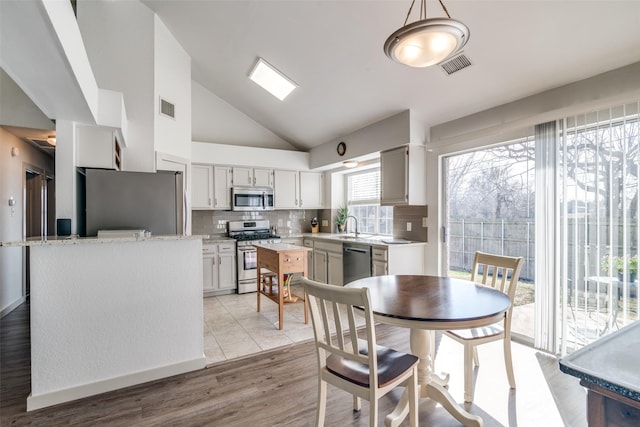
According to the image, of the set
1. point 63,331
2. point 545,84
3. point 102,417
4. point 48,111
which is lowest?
point 102,417

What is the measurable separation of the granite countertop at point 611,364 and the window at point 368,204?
406cm

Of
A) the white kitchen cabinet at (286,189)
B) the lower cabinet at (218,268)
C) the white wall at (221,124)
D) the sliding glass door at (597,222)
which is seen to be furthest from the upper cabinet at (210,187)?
the sliding glass door at (597,222)

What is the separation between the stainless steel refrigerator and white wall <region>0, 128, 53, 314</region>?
6.62 ft

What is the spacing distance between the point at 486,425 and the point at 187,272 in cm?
235

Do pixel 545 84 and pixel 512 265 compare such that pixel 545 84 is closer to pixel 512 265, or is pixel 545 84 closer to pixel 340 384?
pixel 512 265

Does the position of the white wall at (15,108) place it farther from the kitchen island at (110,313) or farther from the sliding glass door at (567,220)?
the sliding glass door at (567,220)

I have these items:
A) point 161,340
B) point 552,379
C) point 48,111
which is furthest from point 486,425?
point 48,111

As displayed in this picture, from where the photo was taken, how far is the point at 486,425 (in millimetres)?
1813

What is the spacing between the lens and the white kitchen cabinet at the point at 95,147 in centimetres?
284

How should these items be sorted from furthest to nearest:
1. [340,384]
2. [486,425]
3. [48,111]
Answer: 1. [48,111]
2. [486,425]
3. [340,384]

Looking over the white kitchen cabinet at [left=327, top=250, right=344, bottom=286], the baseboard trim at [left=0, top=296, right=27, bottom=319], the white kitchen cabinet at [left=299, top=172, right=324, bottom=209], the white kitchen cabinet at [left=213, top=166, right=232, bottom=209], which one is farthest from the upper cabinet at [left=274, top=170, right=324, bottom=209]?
the baseboard trim at [left=0, top=296, right=27, bottom=319]

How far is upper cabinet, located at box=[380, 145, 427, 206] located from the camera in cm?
384

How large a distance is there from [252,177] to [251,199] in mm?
404

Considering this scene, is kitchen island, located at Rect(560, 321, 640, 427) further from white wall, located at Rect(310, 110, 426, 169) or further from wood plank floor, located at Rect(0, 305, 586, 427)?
white wall, located at Rect(310, 110, 426, 169)
